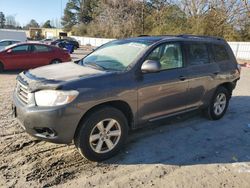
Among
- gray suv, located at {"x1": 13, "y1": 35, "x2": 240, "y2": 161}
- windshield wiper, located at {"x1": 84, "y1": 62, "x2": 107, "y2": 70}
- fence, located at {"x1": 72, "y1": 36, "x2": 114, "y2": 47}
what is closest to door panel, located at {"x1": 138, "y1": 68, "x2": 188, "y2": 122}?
gray suv, located at {"x1": 13, "y1": 35, "x2": 240, "y2": 161}

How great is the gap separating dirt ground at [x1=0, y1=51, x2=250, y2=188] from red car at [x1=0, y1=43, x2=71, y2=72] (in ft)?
25.0

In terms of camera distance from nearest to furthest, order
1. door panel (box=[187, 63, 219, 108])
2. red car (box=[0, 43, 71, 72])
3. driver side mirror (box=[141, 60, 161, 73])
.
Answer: driver side mirror (box=[141, 60, 161, 73])
door panel (box=[187, 63, 219, 108])
red car (box=[0, 43, 71, 72])

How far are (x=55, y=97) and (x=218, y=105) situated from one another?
3900mm

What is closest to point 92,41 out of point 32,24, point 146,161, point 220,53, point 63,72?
point 220,53

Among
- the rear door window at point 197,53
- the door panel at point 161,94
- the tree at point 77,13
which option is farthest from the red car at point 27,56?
the tree at point 77,13

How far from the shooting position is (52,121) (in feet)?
11.7

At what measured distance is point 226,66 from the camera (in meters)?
6.16

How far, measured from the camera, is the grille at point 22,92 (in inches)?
151

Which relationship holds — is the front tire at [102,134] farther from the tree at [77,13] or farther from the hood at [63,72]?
the tree at [77,13]

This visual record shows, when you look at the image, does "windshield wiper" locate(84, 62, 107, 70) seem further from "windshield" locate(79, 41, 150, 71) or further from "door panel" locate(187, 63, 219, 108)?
"door panel" locate(187, 63, 219, 108)

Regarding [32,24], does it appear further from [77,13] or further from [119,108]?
[119,108]

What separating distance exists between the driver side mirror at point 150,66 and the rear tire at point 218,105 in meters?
2.15

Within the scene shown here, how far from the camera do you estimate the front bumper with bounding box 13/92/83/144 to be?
356 centimetres

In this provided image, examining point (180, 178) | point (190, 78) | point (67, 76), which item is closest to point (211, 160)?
point (180, 178)
